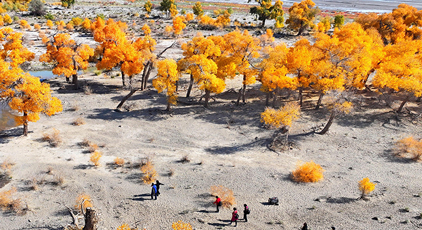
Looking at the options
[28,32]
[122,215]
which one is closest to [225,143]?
[122,215]

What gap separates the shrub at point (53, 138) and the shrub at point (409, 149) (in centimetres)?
3286

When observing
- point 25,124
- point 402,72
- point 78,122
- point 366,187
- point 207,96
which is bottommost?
point 78,122

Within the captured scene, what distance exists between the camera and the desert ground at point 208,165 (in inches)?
774

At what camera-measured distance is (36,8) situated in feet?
295

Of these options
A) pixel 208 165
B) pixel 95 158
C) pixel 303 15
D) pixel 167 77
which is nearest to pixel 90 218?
pixel 95 158

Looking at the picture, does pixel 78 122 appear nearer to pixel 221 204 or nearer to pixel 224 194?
pixel 224 194

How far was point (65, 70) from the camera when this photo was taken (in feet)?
130

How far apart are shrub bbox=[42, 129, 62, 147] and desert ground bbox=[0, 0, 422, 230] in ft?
2.01

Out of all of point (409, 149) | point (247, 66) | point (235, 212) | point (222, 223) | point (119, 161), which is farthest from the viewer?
point (247, 66)

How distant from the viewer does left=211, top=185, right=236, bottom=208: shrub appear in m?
20.8

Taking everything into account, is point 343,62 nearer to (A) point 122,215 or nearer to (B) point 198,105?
(B) point 198,105

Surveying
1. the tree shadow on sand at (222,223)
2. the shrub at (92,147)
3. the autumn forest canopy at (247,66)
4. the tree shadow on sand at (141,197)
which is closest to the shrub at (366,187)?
the autumn forest canopy at (247,66)

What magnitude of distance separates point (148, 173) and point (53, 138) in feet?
36.7

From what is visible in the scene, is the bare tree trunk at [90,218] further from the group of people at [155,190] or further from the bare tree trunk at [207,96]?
the bare tree trunk at [207,96]
